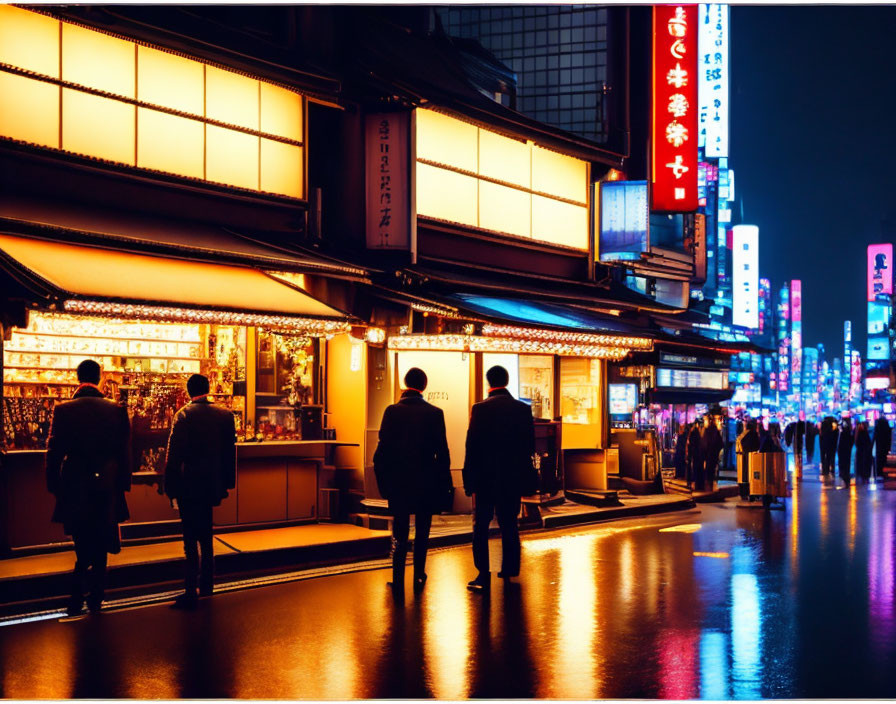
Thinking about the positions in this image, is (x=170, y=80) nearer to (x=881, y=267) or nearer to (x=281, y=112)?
(x=281, y=112)

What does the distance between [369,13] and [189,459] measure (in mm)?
14076

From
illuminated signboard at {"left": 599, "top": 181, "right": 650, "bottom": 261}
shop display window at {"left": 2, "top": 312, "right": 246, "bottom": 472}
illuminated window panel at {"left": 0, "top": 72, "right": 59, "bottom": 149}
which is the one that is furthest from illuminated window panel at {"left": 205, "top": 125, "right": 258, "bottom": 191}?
illuminated signboard at {"left": 599, "top": 181, "right": 650, "bottom": 261}

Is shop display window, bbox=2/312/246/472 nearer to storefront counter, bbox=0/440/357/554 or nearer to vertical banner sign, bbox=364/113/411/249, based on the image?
storefront counter, bbox=0/440/357/554

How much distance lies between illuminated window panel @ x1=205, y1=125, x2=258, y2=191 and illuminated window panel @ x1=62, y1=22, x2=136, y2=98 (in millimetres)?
1658

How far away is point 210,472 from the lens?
11336 mm

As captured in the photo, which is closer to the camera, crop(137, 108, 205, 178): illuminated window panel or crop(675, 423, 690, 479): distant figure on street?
crop(137, 108, 205, 178): illuminated window panel

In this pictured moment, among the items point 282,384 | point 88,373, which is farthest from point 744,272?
point 88,373

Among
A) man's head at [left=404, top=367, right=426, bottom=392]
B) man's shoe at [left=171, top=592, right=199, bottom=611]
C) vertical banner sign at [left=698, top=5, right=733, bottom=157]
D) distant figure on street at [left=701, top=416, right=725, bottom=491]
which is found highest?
vertical banner sign at [left=698, top=5, right=733, bottom=157]

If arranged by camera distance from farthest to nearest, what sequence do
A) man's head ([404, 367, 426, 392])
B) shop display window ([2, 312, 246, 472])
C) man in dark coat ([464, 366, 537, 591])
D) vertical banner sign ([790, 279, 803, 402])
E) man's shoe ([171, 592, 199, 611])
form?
vertical banner sign ([790, 279, 803, 402]) < shop display window ([2, 312, 246, 472]) < man in dark coat ([464, 366, 537, 591]) < man's head ([404, 367, 426, 392]) < man's shoe ([171, 592, 199, 611])

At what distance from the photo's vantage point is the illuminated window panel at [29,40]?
13945 millimetres

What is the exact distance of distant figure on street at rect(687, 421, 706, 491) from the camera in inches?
1118

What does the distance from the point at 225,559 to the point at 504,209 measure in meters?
12.8

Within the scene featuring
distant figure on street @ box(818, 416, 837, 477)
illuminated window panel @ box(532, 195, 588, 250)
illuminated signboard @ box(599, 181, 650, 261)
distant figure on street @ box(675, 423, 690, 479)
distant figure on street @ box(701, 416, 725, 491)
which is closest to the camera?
illuminated window panel @ box(532, 195, 588, 250)

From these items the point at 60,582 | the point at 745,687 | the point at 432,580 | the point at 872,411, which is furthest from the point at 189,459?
the point at 872,411
